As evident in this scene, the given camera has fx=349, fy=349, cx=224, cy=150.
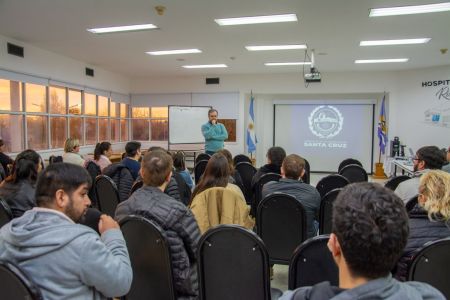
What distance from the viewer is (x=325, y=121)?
10.4 m

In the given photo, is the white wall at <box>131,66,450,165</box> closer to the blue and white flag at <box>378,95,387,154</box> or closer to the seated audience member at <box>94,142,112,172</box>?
the blue and white flag at <box>378,95,387,154</box>

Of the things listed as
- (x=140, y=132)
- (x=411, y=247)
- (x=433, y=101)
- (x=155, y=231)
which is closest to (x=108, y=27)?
(x=155, y=231)

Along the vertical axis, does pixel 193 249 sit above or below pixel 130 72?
below

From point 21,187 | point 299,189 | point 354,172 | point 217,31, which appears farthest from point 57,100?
point 299,189

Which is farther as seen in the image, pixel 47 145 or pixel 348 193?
pixel 47 145

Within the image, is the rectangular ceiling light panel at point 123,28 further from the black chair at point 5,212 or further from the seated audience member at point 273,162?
the black chair at point 5,212

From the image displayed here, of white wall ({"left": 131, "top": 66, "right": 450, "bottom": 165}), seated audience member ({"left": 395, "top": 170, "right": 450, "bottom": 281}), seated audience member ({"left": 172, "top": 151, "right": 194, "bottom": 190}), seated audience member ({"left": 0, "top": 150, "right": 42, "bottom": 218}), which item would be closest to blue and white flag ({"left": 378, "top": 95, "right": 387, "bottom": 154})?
white wall ({"left": 131, "top": 66, "right": 450, "bottom": 165})

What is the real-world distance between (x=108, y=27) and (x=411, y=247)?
5115mm

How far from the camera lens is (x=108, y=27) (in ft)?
17.6

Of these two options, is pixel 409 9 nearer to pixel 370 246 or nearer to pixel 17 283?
pixel 370 246

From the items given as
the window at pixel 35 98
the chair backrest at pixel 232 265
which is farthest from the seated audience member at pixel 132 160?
the window at pixel 35 98

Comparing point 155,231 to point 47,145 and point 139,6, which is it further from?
point 47,145

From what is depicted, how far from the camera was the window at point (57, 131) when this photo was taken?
24.5 ft

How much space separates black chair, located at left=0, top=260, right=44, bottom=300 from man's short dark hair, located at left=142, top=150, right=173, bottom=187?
3.30 feet
